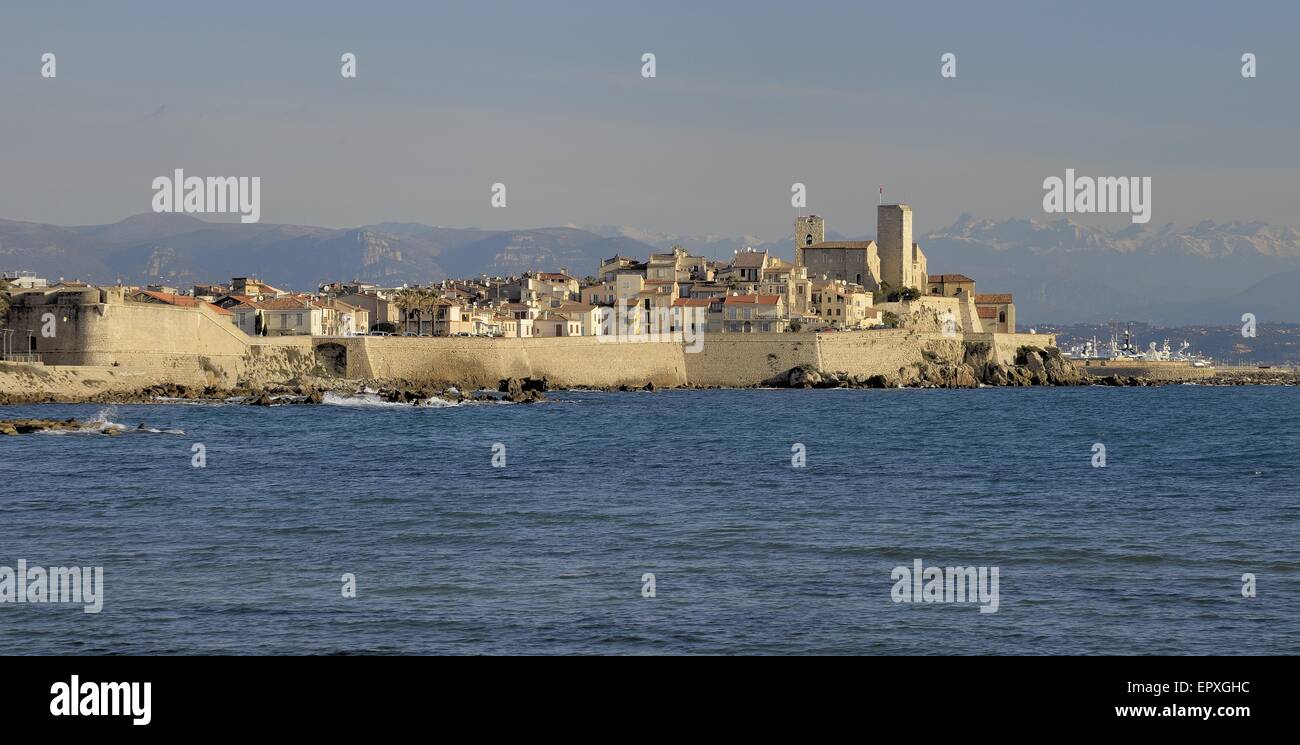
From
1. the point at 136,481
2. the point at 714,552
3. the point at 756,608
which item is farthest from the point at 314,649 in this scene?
the point at 136,481

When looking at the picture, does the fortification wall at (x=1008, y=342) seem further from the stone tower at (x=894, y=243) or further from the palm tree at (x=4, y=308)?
the palm tree at (x=4, y=308)

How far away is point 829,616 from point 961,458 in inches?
799

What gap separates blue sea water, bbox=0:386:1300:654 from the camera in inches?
488

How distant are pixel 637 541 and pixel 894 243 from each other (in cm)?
8934

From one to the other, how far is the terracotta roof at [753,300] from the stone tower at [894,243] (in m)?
23.9

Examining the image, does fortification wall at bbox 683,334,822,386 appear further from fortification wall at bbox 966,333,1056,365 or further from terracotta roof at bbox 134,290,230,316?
terracotta roof at bbox 134,290,230,316

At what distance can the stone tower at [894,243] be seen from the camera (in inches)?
4104

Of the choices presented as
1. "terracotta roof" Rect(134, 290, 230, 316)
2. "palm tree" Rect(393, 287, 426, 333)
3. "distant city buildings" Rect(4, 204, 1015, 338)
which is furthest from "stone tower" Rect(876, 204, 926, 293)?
"terracotta roof" Rect(134, 290, 230, 316)

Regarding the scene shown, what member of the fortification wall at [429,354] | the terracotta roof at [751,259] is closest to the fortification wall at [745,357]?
the fortification wall at [429,354]

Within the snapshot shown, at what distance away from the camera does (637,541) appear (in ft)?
59.0

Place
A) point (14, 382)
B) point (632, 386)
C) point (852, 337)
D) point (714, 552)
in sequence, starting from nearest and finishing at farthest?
1. point (714, 552)
2. point (14, 382)
3. point (632, 386)
4. point (852, 337)

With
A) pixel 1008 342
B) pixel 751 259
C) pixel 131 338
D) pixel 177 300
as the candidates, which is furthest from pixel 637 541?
pixel 751 259

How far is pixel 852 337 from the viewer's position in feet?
266
